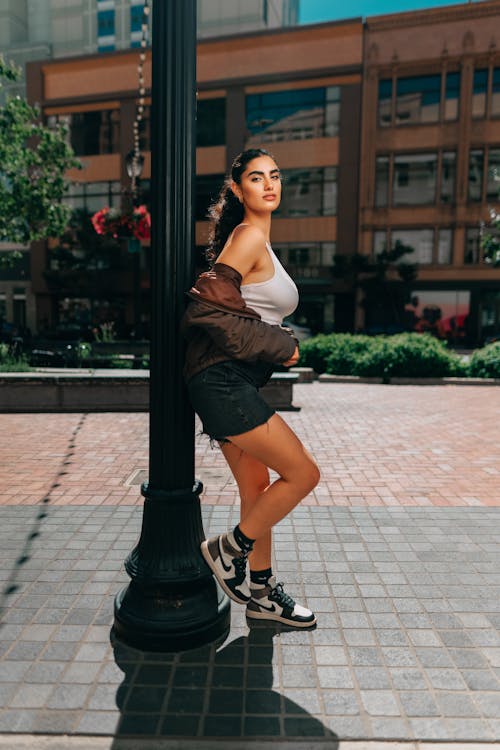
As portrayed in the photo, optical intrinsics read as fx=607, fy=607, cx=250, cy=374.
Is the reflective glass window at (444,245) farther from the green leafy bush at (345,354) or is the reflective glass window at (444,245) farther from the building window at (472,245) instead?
the green leafy bush at (345,354)

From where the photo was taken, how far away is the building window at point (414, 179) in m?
32.8

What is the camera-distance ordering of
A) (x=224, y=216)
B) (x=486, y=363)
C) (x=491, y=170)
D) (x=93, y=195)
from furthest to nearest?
(x=93, y=195)
(x=491, y=170)
(x=486, y=363)
(x=224, y=216)

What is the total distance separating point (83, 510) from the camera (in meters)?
4.80

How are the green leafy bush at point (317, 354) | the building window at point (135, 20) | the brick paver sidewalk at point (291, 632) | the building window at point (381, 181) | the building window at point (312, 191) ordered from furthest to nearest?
the building window at point (135, 20) < the building window at point (312, 191) < the building window at point (381, 181) < the green leafy bush at point (317, 354) < the brick paver sidewalk at point (291, 632)

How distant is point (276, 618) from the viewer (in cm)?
307

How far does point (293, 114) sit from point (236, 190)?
112ft

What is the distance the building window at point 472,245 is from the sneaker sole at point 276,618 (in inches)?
1257

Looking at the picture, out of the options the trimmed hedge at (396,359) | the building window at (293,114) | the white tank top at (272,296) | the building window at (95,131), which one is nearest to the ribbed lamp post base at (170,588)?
the white tank top at (272,296)

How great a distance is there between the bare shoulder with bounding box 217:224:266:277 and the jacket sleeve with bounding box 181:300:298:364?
23 cm

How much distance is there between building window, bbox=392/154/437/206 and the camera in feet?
108

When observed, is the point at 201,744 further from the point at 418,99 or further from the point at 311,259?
the point at 418,99

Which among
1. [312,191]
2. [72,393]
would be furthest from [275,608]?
[312,191]

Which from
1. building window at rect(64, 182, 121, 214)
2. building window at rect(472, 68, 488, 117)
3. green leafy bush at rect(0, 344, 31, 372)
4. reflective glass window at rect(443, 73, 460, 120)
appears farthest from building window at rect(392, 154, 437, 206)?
green leafy bush at rect(0, 344, 31, 372)

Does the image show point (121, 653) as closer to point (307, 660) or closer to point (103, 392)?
point (307, 660)
